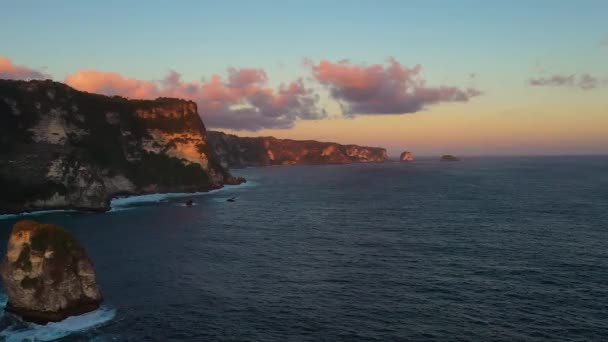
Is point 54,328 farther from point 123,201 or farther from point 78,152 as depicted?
point 123,201

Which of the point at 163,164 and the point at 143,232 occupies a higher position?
the point at 163,164

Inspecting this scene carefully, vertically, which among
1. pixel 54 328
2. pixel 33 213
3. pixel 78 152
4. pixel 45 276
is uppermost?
pixel 78 152

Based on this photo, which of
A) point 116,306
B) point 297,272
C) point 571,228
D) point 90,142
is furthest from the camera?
point 90,142

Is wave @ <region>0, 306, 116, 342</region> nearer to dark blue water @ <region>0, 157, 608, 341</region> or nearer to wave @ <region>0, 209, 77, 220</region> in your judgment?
dark blue water @ <region>0, 157, 608, 341</region>

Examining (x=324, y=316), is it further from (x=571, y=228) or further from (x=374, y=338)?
(x=571, y=228)

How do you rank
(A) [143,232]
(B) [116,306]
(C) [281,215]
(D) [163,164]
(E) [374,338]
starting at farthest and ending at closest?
(D) [163,164]
(C) [281,215]
(A) [143,232]
(B) [116,306]
(E) [374,338]

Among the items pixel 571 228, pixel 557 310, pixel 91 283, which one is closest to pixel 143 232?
pixel 91 283

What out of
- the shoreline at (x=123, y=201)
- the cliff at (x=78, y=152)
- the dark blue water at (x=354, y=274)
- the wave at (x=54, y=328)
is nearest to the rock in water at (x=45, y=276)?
the wave at (x=54, y=328)

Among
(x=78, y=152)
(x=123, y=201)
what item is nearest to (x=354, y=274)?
(x=78, y=152)
